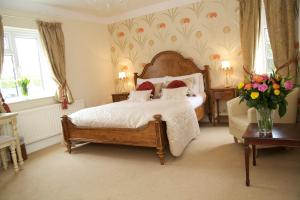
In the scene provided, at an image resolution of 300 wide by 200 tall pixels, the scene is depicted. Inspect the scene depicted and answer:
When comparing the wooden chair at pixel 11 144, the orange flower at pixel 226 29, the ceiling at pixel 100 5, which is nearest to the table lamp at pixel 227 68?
the orange flower at pixel 226 29

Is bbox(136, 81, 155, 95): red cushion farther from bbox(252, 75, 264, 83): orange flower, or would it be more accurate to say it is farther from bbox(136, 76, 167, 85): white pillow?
bbox(252, 75, 264, 83): orange flower

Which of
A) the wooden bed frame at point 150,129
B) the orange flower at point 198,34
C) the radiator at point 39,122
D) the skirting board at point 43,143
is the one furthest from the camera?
the orange flower at point 198,34

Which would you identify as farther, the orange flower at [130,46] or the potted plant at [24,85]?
the orange flower at [130,46]

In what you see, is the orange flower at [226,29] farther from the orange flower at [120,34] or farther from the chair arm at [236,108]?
the orange flower at [120,34]

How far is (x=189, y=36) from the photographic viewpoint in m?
4.86

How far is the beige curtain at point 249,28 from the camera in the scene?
13.2 feet

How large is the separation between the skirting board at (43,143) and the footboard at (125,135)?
0.74m

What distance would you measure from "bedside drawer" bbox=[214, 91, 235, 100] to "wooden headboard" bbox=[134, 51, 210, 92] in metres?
0.38

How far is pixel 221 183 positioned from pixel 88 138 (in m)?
2.10

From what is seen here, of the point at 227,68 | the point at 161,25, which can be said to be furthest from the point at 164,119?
the point at 161,25

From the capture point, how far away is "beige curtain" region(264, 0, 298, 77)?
3.68m

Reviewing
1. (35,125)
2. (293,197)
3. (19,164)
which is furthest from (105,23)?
(293,197)

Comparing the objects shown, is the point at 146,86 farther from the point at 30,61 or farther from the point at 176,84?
the point at 30,61

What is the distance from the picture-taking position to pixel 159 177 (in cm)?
260
